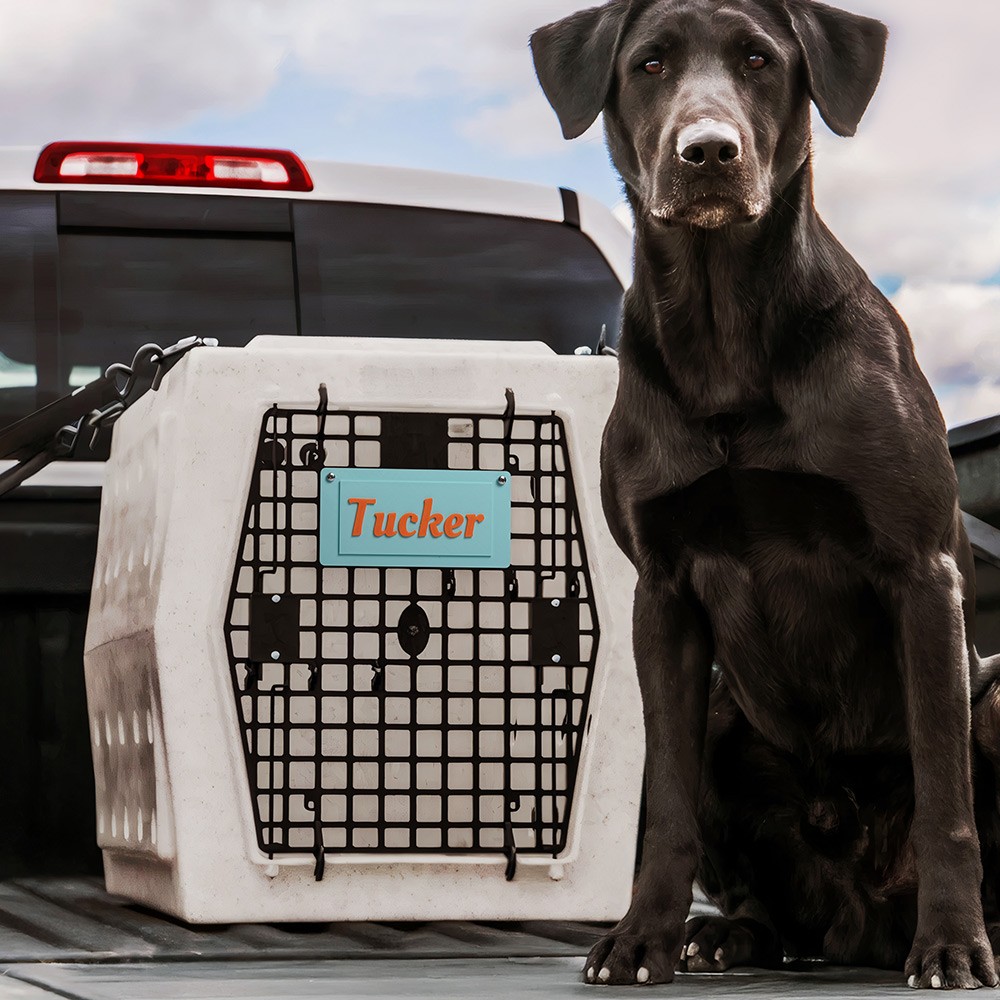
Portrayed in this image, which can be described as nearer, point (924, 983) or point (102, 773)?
point (924, 983)

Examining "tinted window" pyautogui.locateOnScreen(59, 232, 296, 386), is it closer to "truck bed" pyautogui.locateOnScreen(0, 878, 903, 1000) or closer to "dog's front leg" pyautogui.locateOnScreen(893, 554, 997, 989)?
"truck bed" pyautogui.locateOnScreen(0, 878, 903, 1000)

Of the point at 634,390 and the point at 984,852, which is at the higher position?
the point at 634,390

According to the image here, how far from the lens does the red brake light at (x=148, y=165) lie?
3258 mm

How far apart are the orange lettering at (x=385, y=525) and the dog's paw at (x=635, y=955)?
27.8 inches

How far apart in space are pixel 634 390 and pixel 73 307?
1300mm

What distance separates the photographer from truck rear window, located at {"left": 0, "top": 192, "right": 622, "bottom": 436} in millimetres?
3217

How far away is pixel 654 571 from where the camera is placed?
242cm

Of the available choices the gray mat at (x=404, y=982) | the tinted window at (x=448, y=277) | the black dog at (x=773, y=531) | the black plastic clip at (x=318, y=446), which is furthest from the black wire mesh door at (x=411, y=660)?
the tinted window at (x=448, y=277)

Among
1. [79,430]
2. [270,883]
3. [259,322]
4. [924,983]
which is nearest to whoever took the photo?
[924,983]

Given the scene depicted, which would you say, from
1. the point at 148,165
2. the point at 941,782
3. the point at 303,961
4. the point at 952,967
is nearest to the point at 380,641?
the point at 303,961

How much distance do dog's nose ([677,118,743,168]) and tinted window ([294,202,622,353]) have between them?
3.95 ft

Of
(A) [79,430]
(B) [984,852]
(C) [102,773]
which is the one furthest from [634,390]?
(C) [102,773]

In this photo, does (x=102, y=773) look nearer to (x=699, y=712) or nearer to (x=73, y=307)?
(x=73, y=307)

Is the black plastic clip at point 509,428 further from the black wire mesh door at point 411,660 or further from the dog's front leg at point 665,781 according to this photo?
the dog's front leg at point 665,781
